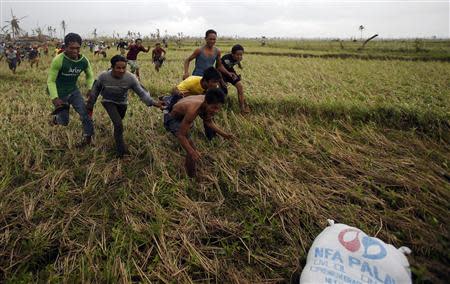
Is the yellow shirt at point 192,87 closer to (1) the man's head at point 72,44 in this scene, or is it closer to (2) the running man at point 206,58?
(2) the running man at point 206,58

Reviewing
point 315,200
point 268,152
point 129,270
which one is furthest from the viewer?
point 268,152

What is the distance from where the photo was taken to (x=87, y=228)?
2836 millimetres

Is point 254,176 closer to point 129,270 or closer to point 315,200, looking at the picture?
point 315,200

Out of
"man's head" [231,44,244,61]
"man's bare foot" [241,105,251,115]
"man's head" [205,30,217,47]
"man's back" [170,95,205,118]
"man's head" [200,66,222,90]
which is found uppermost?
"man's head" [205,30,217,47]

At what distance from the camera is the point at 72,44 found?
380 centimetres

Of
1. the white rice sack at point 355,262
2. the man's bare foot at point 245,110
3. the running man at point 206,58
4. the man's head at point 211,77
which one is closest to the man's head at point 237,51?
the running man at point 206,58

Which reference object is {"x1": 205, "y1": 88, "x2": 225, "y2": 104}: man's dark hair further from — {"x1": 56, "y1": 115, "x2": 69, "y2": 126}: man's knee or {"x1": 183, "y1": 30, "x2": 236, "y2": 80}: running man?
{"x1": 56, "y1": 115, "x2": 69, "y2": 126}: man's knee

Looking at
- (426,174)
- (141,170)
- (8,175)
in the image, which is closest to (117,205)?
(141,170)

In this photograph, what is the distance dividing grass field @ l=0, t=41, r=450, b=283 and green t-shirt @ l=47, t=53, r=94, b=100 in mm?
659

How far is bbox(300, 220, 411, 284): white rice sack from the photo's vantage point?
6.64 ft

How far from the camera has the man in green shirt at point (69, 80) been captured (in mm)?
3812

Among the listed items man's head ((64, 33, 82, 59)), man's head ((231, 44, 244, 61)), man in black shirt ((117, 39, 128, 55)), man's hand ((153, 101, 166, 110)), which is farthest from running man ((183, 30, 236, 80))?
man in black shirt ((117, 39, 128, 55))

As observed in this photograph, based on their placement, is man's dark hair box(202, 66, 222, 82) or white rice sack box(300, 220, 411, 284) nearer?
white rice sack box(300, 220, 411, 284)

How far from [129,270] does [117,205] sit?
0.80 meters
